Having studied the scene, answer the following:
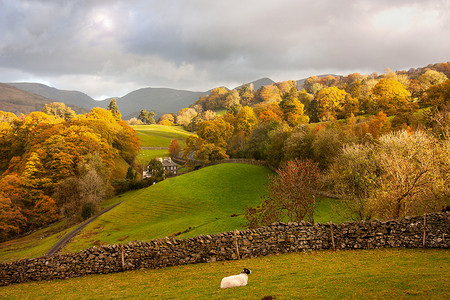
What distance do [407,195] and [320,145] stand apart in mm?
24329

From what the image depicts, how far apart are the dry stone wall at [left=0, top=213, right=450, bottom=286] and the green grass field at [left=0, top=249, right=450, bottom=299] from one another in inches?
23.2

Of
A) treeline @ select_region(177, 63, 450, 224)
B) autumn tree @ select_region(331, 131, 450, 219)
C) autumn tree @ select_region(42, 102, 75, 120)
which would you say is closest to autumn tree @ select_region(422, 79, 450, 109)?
treeline @ select_region(177, 63, 450, 224)

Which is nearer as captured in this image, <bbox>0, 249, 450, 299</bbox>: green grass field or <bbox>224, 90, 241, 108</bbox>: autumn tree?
<bbox>0, 249, 450, 299</bbox>: green grass field

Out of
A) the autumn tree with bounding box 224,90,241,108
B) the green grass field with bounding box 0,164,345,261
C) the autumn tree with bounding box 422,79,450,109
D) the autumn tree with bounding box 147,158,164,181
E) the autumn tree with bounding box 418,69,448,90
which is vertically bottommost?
the green grass field with bounding box 0,164,345,261

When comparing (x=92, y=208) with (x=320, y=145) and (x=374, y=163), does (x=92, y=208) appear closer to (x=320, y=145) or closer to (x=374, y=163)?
(x=320, y=145)

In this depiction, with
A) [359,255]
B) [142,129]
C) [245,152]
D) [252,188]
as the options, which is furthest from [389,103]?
[142,129]

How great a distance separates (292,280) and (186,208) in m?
33.5

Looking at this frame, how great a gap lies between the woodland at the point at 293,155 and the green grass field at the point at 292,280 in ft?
21.9

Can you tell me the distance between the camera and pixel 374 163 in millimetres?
25828

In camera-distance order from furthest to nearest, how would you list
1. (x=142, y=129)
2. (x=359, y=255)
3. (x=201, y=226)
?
1. (x=142, y=129)
2. (x=201, y=226)
3. (x=359, y=255)

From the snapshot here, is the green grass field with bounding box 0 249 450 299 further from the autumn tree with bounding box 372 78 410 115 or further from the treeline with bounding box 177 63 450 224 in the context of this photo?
the autumn tree with bounding box 372 78 410 115

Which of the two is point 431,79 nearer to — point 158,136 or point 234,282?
point 234,282

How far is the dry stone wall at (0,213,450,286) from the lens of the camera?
17.2m

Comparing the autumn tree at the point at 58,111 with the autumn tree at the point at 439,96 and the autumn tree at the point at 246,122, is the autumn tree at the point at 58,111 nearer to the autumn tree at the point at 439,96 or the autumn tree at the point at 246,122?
the autumn tree at the point at 246,122
